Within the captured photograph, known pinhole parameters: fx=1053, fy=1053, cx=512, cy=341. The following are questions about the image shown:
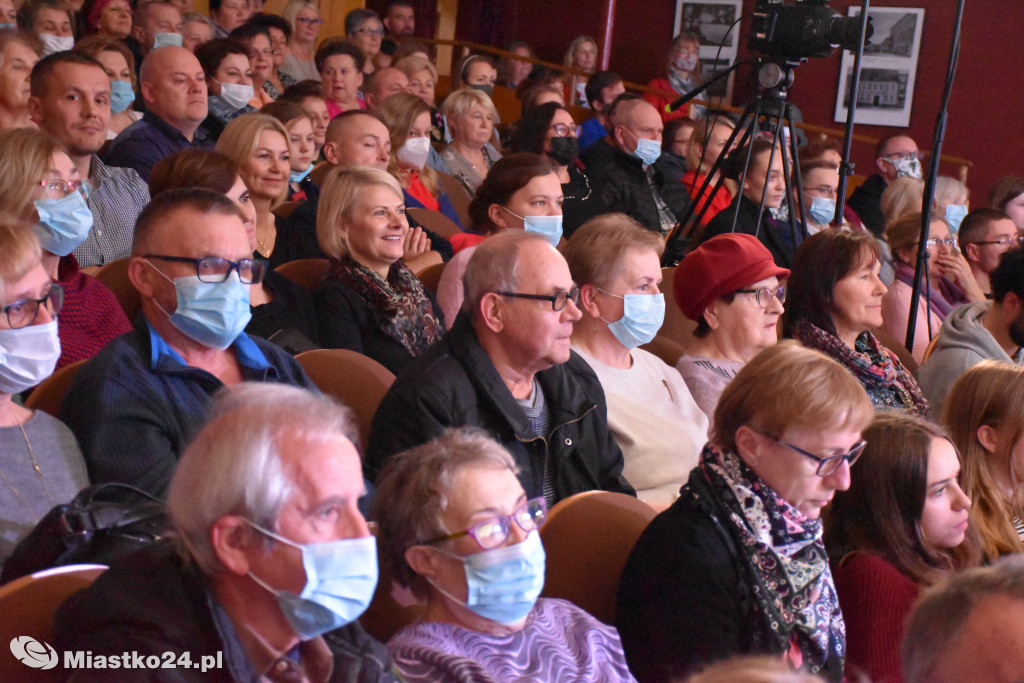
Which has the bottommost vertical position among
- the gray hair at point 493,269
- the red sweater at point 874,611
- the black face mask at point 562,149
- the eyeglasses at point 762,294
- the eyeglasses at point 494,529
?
the red sweater at point 874,611

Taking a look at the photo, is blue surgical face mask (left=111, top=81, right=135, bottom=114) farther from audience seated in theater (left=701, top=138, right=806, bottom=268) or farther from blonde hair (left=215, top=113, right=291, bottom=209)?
audience seated in theater (left=701, top=138, right=806, bottom=268)

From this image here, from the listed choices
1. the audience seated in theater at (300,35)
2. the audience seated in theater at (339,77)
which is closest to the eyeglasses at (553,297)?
the audience seated in theater at (339,77)

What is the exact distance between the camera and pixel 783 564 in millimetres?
1773

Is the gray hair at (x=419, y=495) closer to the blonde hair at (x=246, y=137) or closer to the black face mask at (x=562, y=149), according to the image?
the blonde hair at (x=246, y=137)

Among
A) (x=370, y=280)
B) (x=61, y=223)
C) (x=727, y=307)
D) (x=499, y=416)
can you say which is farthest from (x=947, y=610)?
(x=61, y=223)

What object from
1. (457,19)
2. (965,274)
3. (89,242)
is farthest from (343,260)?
(457,19)

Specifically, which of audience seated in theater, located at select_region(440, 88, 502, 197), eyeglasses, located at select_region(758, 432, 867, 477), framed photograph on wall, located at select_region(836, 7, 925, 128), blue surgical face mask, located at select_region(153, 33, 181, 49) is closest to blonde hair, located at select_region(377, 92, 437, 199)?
audience seated in theater, located at select_region(440, 88, 502, 197)

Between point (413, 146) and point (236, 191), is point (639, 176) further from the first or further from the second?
point (236, 191)

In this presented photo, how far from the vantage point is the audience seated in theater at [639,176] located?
16.6 ft

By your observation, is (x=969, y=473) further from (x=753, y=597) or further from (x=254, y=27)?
(x=254, y=27)

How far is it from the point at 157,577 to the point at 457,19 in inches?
389

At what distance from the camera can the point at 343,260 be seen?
3121 millimetres

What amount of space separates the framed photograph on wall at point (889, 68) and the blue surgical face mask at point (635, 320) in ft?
22.3

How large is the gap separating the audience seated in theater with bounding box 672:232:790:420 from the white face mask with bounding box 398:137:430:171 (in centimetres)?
204
